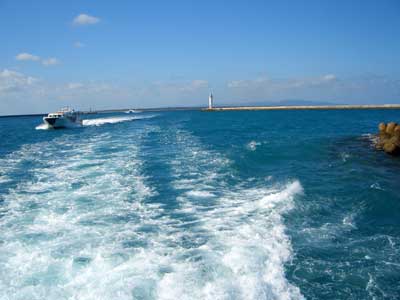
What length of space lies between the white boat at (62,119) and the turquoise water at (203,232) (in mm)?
45333

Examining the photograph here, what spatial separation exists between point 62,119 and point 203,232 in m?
60.1

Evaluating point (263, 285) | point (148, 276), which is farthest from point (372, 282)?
point (148, 276)

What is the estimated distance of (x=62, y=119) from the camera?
6291 cm

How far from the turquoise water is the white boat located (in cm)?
4533

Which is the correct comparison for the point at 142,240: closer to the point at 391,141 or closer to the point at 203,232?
the point at 203,232

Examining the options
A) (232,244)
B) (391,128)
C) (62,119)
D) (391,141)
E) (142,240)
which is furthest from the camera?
(62,119)

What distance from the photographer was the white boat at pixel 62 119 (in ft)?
206

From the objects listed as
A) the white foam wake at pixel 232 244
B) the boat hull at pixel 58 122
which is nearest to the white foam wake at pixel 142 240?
the white foam wake at pixel 232 244

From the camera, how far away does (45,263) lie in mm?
8695

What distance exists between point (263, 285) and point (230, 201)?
6.70 meters

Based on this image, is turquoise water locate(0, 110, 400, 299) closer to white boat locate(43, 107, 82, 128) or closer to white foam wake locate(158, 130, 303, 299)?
white foam wake locate(158, 130, 303, 299)

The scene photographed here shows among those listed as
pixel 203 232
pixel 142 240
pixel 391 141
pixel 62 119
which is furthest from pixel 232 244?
pixel 62 119

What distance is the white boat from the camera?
62.9 meters

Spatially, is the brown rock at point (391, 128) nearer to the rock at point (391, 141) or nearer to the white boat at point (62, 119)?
the rock at point (391, 141)
